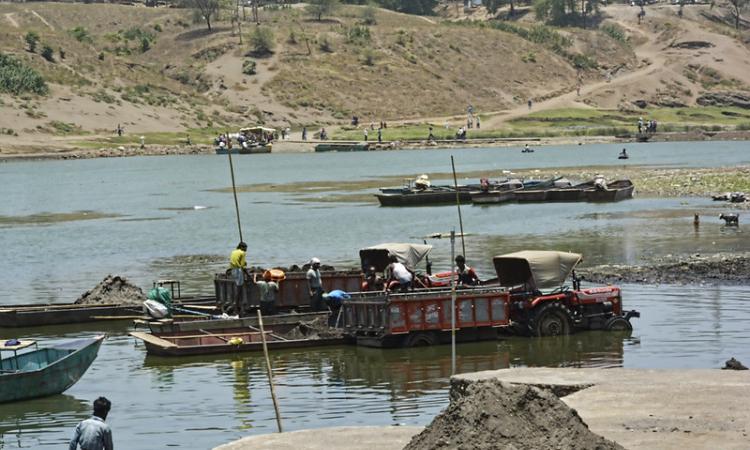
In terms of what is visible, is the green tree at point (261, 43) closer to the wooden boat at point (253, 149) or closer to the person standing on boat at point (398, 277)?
the wooden boat at point (253, 149)

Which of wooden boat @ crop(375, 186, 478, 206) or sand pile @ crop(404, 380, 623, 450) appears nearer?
sand pile @ crop(404, 380, 623, 450)

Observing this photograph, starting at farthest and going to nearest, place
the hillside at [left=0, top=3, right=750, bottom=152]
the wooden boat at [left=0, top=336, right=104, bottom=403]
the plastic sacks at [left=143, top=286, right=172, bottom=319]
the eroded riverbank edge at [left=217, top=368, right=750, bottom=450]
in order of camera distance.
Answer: the hillside at [left=0, top=3, right=750, bottom=152] → the plastic sacks at [left=143, top=286, right=172, bottom=319] → the wooden boat at [left=0, top=336, right=104, bottom=403] → the eroded riverbank edge at [left=217, top=368, right=750, bottom=450]

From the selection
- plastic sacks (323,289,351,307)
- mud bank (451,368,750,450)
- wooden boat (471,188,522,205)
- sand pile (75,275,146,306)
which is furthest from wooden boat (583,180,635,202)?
mud bank (451,368,750,450)

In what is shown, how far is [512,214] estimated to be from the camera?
217ft

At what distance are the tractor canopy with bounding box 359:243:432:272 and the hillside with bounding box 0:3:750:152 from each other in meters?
101

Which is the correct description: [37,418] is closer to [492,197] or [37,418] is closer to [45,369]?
[45,369]

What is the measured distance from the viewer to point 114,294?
122ft

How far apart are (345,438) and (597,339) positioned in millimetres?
13456

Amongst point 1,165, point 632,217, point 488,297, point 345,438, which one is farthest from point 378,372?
point 1,165

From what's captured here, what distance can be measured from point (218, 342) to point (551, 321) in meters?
7.34

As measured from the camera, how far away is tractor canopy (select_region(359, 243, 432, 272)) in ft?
108

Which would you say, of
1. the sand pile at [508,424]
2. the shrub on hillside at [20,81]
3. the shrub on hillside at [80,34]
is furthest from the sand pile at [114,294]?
the shrub on hillside at [80,34]

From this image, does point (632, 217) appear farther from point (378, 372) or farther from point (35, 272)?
point (378, 372)

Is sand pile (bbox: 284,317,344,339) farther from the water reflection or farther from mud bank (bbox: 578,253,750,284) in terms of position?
mud bank (bbox: 578,253,750,284)
